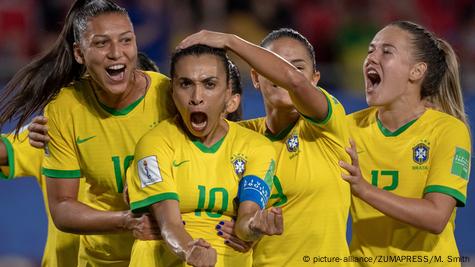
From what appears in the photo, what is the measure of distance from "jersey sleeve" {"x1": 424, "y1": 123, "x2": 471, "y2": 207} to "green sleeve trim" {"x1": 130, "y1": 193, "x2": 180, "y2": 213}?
3.50ft

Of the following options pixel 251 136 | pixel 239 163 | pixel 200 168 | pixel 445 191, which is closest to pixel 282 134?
pixel 251 136

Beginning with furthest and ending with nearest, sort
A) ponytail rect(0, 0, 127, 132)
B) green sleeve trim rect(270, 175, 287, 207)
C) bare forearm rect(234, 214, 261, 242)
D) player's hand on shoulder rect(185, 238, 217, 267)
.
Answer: ponytail rect(0, 0, 127, 132) < green sleeve trim rect(270, 175, 287, 207) < bare forearm rect(234, 214, 261, 242) < player's hand on shoulder rect(185, 238, 217, 267)

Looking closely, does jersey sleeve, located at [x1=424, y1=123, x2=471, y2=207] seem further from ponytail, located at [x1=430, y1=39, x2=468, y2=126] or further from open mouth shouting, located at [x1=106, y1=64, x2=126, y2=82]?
open mouth shouting, located at [x1=106, y1=64, x2=126, y2=82]

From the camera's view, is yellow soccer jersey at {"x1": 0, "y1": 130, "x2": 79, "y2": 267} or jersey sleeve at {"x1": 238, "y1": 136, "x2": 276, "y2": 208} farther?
yellow soccer jersey at {"x1": 0, "y1": 130, "x2": 79, "y2": 267}

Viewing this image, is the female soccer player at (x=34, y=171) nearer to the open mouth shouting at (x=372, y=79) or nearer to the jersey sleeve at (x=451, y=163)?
the open mouth shouting at (x=372, y=79)

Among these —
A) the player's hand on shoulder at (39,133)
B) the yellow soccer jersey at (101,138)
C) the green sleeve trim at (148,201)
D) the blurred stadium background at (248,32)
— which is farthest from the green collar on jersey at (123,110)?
the blurred stadium background at (248,32)

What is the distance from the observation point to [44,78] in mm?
4039

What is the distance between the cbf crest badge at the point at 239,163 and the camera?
3617mm

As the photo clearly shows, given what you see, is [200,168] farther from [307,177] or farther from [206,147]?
[307,177]

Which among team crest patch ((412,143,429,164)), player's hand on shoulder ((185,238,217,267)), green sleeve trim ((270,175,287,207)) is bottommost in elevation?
player's hand on shoulder ((185,238,217,267))

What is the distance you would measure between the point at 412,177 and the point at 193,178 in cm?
96

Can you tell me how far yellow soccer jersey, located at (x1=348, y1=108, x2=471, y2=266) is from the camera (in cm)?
391

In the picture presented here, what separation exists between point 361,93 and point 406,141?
2858 millimetres

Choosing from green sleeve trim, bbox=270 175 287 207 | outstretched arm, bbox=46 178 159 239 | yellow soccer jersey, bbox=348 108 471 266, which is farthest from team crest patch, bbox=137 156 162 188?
yellow soccer jersey, bbox=348 108 471 266
